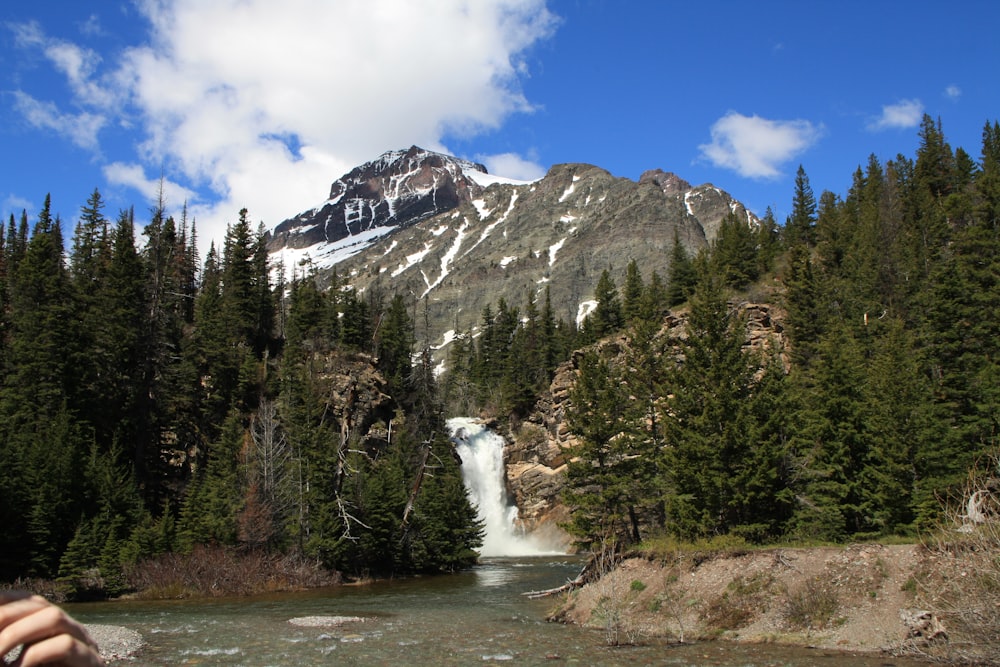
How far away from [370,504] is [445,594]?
10.0 m

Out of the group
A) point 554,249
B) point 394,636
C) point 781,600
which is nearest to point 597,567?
point 781,600

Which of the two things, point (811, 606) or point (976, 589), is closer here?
point (976, 589)

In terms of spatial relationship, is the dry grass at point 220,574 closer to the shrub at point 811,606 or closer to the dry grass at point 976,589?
the shrub at point 811,606

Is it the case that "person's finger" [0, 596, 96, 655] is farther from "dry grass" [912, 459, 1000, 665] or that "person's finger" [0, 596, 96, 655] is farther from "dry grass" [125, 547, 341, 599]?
"dry grass" [125, 547, 341, 599]

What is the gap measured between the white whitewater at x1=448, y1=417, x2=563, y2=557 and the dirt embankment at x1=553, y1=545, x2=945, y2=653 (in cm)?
4115

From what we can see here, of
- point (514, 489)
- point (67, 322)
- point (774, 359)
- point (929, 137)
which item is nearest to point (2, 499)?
point (67, 322)

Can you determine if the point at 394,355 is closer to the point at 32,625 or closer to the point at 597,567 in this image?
the point at 597,567

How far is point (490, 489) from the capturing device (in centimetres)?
7069

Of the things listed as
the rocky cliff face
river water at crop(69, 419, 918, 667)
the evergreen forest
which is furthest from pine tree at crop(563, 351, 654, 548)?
the rocky cliff face

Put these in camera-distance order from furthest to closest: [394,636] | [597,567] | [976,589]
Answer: [597,567], [394,636], [976,589]

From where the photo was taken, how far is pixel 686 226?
17025 centimetres

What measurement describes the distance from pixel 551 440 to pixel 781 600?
51.4m

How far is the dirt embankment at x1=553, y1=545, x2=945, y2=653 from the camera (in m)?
17.5

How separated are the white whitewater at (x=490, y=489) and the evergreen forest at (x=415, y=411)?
9627 millimetres
